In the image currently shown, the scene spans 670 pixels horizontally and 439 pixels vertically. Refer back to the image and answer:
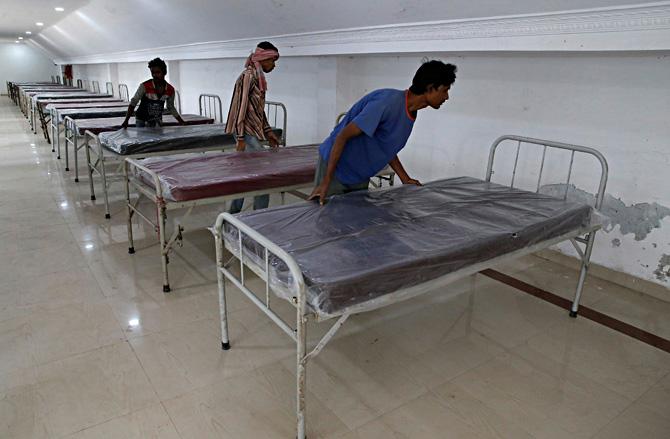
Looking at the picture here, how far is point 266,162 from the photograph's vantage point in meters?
3.51

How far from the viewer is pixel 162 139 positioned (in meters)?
4.32

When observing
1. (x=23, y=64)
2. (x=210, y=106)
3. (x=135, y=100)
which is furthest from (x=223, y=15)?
(x=23, y=64)

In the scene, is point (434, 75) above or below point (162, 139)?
above

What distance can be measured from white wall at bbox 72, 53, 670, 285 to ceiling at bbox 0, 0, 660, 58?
604 millimetres

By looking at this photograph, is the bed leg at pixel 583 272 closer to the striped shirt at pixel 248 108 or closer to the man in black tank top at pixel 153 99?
the striped shirt at pixel 248 108

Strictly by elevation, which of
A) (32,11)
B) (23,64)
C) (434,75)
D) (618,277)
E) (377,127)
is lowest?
(618,277)

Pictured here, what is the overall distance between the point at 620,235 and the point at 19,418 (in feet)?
11.7

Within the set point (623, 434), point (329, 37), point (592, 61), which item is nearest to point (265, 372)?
point (623, 434)

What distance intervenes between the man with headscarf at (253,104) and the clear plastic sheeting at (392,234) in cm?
128

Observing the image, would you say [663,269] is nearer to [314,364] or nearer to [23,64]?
[314,364]

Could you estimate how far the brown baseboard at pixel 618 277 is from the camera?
303cm

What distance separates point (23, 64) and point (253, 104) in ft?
77.1

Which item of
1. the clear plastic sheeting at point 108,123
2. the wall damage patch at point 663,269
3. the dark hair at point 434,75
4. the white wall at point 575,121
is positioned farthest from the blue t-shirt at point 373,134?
the clear plastic sheeting at point 108,123

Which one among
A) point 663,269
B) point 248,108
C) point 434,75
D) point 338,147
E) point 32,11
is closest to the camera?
point 434,75
